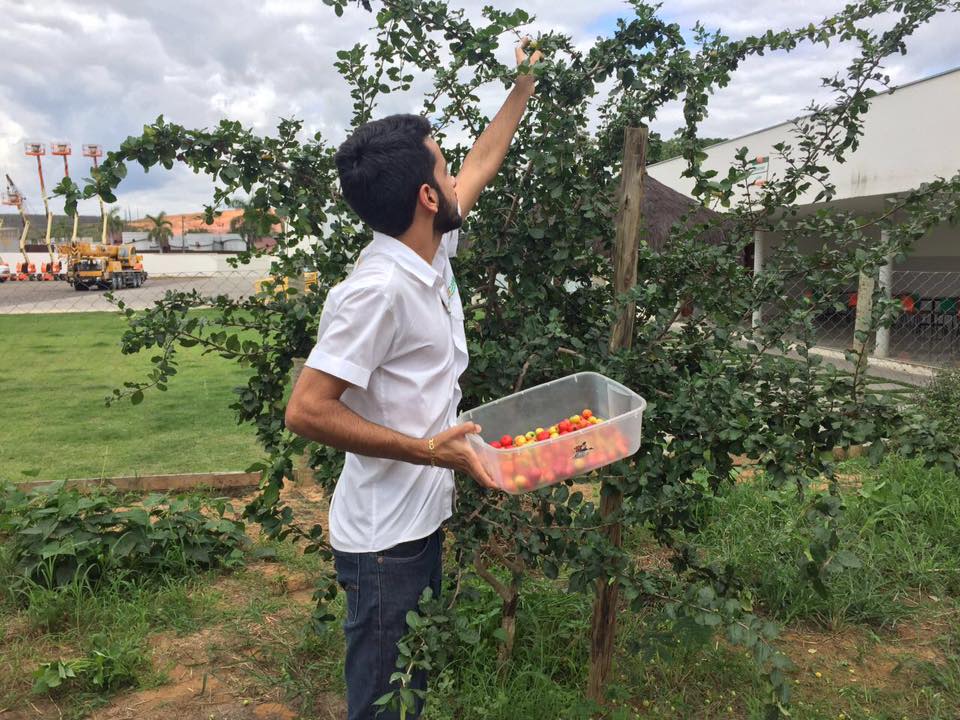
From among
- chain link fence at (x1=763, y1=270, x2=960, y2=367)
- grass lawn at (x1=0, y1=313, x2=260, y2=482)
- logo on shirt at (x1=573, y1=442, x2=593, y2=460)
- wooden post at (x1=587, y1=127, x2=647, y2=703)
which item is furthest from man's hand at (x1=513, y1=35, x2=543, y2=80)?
chain link fence at (x1=763, y1=270, x2=960, y2=367)

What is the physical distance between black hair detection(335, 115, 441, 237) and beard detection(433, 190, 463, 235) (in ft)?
0.15

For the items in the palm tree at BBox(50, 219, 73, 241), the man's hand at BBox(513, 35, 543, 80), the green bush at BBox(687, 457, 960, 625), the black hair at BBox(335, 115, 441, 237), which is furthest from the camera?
the palm tree at BBox(50, 219, 73, 241)

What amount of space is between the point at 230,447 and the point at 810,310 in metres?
4.88

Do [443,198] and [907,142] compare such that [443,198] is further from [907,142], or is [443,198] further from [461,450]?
[907,142]

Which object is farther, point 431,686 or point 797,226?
point 797,226

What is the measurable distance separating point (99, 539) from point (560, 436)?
2784mm

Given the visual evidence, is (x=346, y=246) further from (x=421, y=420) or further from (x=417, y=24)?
(x=421, y=420)

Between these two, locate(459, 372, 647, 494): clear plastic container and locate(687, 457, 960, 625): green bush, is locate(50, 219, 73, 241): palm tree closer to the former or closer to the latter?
locate(687, 457, 960, 625): green bush

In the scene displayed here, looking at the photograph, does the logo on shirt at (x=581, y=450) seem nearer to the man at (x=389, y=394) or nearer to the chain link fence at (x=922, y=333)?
the man at (x=389, y=394)

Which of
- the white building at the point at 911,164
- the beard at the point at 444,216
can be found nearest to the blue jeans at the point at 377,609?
the beard at the point at 444,216

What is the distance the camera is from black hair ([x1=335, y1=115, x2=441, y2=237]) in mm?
1570

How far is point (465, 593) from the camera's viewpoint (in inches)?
69.7

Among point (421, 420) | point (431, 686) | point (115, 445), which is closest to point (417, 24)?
point (421, 420)

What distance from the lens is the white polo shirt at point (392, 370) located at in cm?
149
